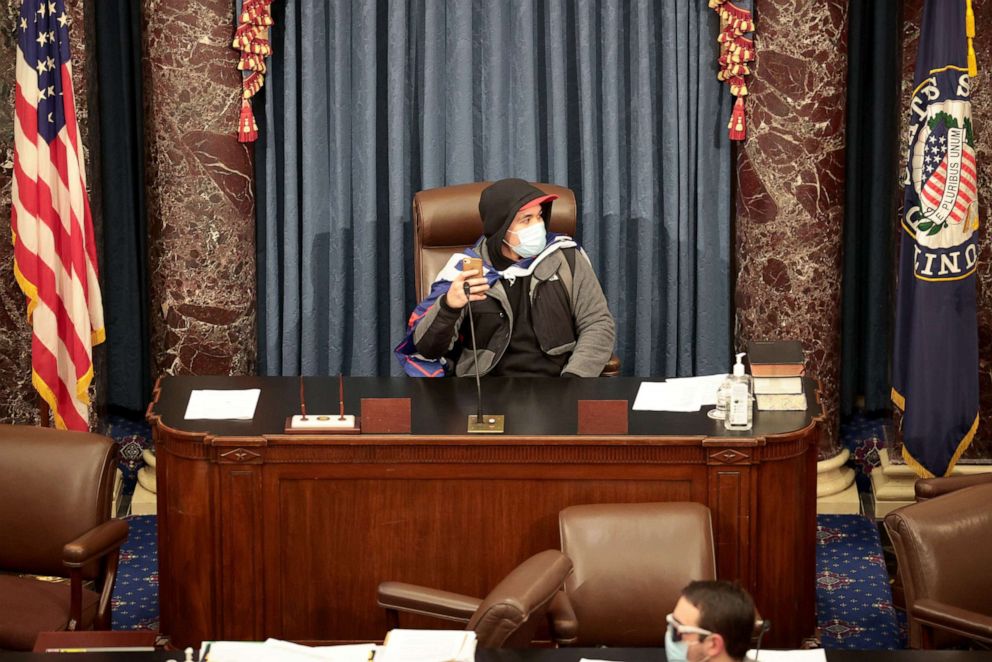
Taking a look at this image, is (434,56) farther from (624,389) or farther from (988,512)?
(988,512)

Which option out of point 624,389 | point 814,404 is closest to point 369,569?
point 624,389

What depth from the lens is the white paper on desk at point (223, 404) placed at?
15.1ft

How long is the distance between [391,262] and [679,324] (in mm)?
1361

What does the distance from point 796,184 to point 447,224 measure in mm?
1552

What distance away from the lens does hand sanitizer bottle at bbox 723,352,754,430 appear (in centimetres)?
440

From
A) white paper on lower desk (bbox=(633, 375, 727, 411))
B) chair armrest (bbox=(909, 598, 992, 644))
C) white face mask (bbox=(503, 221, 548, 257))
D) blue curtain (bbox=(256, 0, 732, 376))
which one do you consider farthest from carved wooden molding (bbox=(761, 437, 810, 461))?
blue curtain (bbox=(256, 0, 732, 376))

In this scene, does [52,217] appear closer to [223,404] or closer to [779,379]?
[223,404]

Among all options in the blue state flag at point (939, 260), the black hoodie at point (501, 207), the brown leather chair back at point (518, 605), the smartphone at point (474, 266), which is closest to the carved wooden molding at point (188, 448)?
the smartphone at point (474, 266)

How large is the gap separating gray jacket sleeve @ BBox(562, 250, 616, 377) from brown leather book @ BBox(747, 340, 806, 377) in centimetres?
87

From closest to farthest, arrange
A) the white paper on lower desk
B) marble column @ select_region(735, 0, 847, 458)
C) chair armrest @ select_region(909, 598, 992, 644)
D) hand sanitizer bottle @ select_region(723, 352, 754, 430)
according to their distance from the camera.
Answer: chair armrest @ select_region(909, 598, 992, 644) < hand sanitizer bottle @ select_region(723, 352, 754, 430) < the white paper on lower desk < marble column @ select_region(735, 0, 847, 458)

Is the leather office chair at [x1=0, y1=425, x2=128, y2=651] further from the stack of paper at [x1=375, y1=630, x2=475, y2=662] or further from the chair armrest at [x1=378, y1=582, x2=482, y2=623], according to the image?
the stack of paper at [x1=375, y1=630, x2=475, y2=662]

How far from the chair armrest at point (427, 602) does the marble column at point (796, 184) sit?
2.97 metres

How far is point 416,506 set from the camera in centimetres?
444

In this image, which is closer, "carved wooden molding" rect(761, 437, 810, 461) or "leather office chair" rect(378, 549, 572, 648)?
"leather office chair" rect(378, 549, 572, 648)
